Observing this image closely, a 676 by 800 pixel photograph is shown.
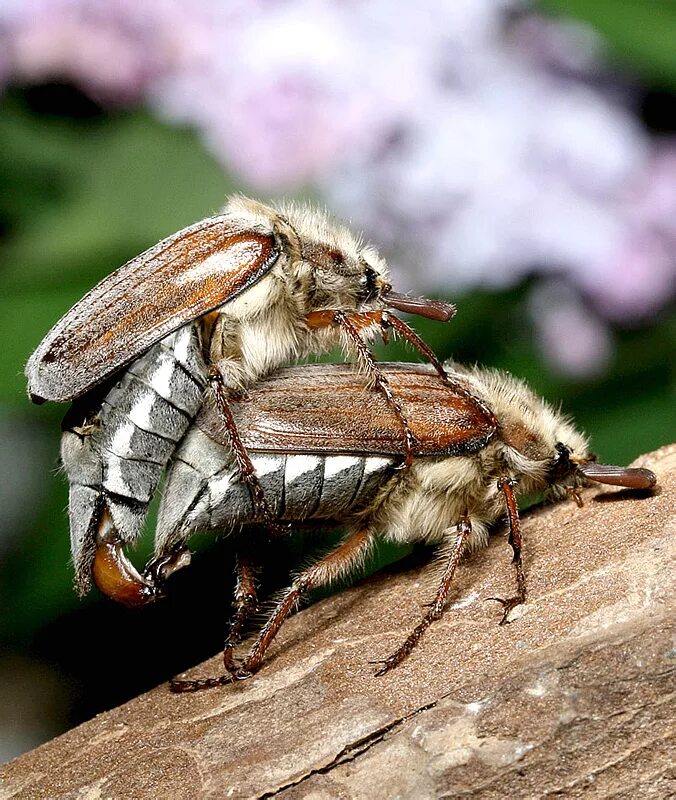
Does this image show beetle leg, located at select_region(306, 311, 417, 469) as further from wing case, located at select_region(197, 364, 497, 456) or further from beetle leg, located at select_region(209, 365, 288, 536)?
beetle leg, located at select_region(209, 365, 288, 536)

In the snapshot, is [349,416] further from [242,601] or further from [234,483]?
[242,601]

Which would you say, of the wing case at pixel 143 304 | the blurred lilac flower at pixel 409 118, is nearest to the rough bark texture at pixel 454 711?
the wing case at pixel 143 304

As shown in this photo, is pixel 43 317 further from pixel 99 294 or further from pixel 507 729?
pixel 507 729

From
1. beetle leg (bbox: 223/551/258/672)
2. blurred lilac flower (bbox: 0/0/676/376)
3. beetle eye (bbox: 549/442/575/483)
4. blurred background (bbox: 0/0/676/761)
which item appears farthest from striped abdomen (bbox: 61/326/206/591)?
blurred lilac flower (bbox: 0/0/676/376)

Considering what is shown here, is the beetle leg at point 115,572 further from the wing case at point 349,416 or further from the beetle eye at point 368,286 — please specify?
the beetle eye at point 368,286

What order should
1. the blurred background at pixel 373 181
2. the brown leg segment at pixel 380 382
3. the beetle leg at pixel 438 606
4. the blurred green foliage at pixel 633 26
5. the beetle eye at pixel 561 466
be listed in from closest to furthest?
the beetle leg at pixel 438 606, the brown leg segment at pixel 380 382, the beetle eye at pixel 561 466, the blurred green foliage at pixel 633 26, the blurred background at pixel 373 181

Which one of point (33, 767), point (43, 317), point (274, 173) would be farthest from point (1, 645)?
point (274, 173)

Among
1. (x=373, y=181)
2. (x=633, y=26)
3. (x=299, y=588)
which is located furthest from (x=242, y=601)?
(x=633, y=26)
